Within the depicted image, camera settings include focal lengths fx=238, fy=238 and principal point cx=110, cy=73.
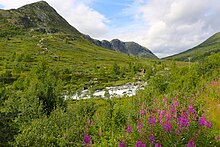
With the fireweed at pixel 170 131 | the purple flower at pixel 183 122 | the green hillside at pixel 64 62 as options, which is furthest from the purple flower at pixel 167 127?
the green hillside at pixel 64 62

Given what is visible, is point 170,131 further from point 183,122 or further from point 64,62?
point 64,62

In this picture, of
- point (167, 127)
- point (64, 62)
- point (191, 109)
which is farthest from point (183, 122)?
point (64, 62)

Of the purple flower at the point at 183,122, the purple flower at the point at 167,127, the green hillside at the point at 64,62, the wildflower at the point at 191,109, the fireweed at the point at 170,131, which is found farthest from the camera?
the green hillside at the point at 64,62

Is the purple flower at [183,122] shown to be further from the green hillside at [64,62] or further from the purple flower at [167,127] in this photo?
the green hillside at [64,62]

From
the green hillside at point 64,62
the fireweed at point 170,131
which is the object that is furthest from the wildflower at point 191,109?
the green hillside at point 64,62

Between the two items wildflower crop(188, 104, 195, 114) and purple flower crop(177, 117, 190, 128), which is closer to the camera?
purple flower crop(177, 117, 190, 128)

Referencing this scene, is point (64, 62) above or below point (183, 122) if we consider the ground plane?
above

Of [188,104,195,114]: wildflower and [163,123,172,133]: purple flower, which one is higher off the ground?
[188,104,195,114]: wildflower

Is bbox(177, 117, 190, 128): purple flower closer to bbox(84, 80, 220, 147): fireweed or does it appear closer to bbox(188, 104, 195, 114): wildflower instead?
bbox(84, 80, 220, 147): fireweed

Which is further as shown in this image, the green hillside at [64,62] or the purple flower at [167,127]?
the green hillside at [64,62]

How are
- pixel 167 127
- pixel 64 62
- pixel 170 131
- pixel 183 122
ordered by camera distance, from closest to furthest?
pixel 170 131 < pixel 167 127 < pixel 183 122 < pixel 64 62

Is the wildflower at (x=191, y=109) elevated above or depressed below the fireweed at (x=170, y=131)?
above

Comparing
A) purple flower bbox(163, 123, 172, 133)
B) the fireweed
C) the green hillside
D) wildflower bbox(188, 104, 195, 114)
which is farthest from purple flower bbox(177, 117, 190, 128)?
the green hillside

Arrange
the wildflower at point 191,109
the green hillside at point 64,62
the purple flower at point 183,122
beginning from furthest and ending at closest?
the green hillside at point 64,62
the wildflower at point 191,109
the purple flower at point 183,122
